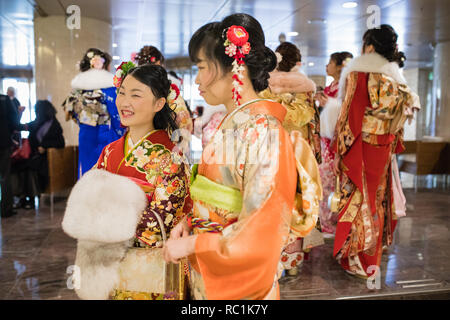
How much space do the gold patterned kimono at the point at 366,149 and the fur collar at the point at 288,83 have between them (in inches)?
13.2

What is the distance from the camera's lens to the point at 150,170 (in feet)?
4.80

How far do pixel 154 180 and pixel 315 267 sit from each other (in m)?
2.15

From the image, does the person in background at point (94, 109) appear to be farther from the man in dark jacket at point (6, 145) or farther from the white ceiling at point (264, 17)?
the man in dark jacket at point (6, 145)

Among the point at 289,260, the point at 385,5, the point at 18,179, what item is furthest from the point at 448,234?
the point at 18,179

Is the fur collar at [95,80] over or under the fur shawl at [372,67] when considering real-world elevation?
under

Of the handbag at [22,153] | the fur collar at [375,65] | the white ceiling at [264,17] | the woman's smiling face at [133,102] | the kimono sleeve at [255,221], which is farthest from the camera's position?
the handbag at [22,153]

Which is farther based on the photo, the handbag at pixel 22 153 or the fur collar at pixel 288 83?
the handbag at pixel 22 153

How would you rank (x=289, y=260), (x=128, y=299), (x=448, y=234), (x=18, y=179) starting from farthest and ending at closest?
1. (x=18, y=179)
2. (x=448, y=234)
3. (x=289, y=260)
4. (x=128, y=299)

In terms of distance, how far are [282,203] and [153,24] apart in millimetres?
4896

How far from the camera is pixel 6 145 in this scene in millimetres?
4605

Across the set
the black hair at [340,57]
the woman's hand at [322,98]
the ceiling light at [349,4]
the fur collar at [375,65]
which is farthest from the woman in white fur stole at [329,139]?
the ceiling light at [349,4]

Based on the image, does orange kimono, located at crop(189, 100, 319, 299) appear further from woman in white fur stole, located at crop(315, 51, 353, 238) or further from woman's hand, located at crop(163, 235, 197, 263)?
woman in white fur stole, located at crop(315, 51, 353, 238)

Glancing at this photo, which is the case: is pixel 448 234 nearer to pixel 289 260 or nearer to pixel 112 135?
pixel 289 260

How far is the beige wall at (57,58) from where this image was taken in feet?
15.4
